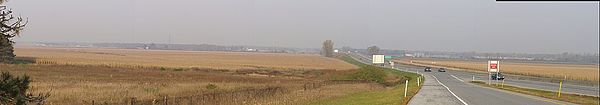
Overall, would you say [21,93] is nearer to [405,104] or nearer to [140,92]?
[405,104]

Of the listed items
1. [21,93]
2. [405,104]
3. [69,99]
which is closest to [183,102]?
[69,99]

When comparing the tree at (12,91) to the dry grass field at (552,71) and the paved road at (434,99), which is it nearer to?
the paved road at (434,99)

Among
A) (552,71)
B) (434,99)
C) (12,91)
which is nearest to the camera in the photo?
(12,91)

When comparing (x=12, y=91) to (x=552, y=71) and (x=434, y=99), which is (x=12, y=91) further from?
(x=552, y=71)

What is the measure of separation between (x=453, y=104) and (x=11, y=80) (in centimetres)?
1649

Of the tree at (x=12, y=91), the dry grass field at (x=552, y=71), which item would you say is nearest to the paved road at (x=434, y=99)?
the tree at (x=12, y=91)

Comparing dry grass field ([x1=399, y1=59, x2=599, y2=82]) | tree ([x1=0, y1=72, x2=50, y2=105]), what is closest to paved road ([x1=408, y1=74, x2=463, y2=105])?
tree ([x1=0, y1=72, x2=50, y2=105])

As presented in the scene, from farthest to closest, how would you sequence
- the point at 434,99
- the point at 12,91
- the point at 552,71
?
the point at 552,71
the point at 434,99
the point at 12,91

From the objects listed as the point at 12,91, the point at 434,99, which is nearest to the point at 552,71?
the point at 434,99

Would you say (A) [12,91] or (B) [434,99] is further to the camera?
(B) [434,99]

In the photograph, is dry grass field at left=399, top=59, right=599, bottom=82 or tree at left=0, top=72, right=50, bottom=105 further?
dry grass field at left=399, top=59, right=599, bottom=82

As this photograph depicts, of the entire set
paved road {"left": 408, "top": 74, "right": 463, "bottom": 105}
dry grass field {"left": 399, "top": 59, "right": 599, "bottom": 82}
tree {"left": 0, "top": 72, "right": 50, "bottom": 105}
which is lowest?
dry grass field {"left": 399, "top": 59, "right": 599, "bottom": 82}

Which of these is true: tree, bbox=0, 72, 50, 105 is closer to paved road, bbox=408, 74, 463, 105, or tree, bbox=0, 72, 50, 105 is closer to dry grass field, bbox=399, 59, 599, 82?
paved road, bbox=408, 74, 463, 105

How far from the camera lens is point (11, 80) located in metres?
11.5
